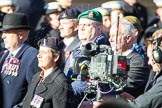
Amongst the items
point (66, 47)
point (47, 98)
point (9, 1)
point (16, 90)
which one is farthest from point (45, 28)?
point (47, 98)

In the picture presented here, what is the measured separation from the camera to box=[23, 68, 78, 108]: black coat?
675cm

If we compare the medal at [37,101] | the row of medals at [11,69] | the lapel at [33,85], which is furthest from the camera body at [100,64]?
the row of medals at [11,69]

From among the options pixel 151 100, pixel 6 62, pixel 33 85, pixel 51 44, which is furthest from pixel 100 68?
pixel 6 62

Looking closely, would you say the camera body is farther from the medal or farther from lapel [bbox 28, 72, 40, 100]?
lapel [bbox 28, 72, 40, 100]

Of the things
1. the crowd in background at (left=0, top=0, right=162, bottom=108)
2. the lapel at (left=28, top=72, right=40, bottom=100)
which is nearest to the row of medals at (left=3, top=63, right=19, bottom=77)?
the crowd in background at (left=0, top=0, right=162, bottom=108)

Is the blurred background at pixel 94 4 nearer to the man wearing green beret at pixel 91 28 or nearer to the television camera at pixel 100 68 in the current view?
the man wearing green beret at pixel 91 28

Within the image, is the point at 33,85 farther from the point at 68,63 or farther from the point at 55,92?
the point at 68,63

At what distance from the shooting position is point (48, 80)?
695 cm

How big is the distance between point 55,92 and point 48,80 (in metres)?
0.20

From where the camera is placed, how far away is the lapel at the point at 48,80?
22.7 feet

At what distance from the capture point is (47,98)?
6832mm

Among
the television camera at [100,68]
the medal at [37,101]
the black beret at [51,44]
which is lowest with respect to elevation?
the medal at [37,101]

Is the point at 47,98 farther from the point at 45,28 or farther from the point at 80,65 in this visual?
the point at 45,28

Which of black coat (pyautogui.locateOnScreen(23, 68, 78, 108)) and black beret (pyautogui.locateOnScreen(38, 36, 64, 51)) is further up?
black beret (pyautogui.locateOnScreen(38, 36, 64, 51))
